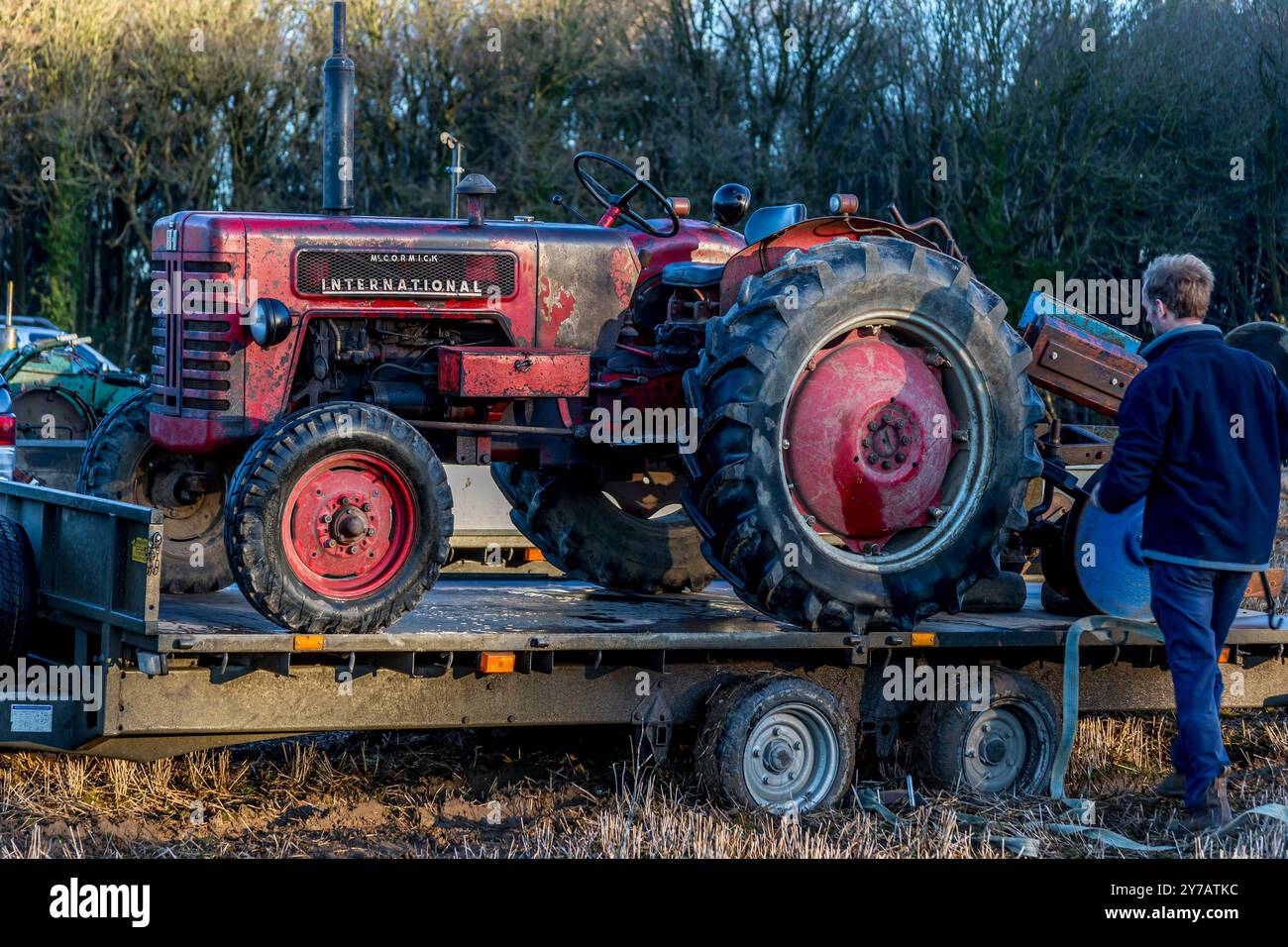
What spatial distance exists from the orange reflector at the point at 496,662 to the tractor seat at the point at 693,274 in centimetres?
210

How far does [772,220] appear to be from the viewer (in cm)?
738

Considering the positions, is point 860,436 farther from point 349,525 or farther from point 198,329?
point 198,329

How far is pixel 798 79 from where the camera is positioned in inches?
947

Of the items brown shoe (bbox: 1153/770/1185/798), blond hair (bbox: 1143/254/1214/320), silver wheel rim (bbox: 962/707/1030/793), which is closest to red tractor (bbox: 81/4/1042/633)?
silver wheel rim (bbox: 962/707/1030/793)

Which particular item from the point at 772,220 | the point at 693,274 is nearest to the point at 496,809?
the point at 693,274

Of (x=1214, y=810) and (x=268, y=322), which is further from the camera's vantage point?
(x=268, y=322)

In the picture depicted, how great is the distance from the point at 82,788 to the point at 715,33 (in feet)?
66.1

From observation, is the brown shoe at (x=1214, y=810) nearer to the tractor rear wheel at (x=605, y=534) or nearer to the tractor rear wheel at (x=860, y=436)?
the tractor rear wheel at (x=860, y=436)

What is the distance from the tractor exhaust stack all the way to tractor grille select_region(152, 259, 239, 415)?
64 centimetres

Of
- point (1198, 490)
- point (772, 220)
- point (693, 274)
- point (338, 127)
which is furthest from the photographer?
point (772, 220)

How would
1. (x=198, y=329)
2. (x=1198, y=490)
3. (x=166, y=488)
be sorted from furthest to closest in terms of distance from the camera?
(x=166, y=488) → (x=198, y=329) → (x=1198, y=490)

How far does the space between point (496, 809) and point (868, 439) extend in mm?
2033

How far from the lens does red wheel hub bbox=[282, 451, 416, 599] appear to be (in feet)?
18.7

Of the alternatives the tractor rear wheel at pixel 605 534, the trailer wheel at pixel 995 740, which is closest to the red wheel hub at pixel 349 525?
the tractor rear wheel at pixel 605 534
